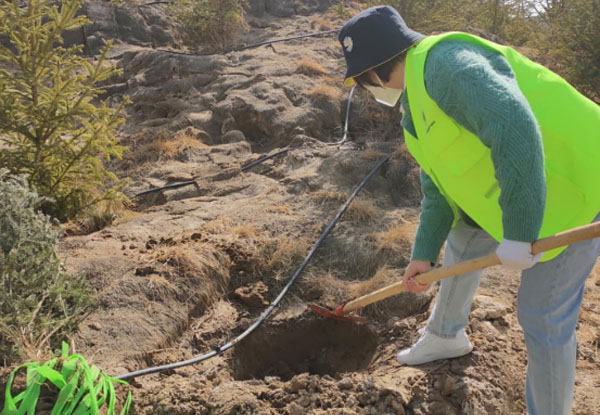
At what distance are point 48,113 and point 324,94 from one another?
400cm

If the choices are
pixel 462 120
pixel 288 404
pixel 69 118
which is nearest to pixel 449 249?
pixel 462 120

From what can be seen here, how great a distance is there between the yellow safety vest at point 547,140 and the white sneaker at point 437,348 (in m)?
0.96

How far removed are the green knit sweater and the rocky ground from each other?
4.19ft

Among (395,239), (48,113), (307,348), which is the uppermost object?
(48,113)

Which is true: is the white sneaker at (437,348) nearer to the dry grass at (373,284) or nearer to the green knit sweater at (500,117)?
the dry grass at (373,284)

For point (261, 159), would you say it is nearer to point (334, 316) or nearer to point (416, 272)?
point (334, 316)

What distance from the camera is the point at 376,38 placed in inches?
71.1

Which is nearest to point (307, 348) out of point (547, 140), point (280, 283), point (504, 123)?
point (280, 283)

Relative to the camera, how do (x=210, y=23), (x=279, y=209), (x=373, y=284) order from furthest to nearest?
(x=210, y=23) < (x=279, y=209) < (x=373, y=284)

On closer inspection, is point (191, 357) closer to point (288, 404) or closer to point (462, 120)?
point (288, 404)

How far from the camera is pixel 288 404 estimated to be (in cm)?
247

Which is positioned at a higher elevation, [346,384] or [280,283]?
[346,384]

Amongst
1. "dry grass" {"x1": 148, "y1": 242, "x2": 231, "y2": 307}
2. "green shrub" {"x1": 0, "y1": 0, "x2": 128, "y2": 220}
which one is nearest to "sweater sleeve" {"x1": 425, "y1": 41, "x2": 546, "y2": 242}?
"dry grass" {"x1": 148, "y1": 242, "x2": 231, "y2": 307}

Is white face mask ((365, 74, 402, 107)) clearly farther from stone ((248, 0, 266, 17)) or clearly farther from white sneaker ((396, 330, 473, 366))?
stone ((248, 0, 266, 17))
